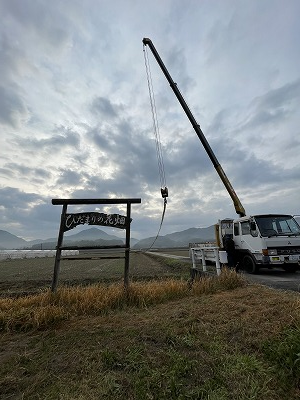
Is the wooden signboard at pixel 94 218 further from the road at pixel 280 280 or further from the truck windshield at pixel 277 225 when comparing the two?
the truck windshield at pixel 277 225

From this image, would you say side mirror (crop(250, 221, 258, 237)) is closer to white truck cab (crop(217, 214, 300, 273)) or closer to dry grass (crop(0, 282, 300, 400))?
white truck cab (crop(217, 214, 300, 273))

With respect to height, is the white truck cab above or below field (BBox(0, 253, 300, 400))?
above

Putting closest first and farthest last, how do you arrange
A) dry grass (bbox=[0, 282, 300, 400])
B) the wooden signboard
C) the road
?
dry grass (bbox=[0, 282, 300, 400]) → the wooden signboard → the road

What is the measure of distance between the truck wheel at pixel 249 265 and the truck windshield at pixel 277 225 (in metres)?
1.48

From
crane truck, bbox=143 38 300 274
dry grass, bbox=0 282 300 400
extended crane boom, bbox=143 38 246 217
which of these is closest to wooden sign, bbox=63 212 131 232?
dry grass, bbox=0 282 300 400

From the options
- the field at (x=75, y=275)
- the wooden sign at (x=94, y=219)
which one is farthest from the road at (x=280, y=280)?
the wooden sign at (x=94, y=219)

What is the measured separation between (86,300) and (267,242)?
8402 mm

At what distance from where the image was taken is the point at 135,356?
288 centimetres

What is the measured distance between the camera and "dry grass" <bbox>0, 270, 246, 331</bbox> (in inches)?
171

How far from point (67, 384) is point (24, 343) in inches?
60.1

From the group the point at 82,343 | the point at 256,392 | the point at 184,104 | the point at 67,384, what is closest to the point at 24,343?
the point at 82,343

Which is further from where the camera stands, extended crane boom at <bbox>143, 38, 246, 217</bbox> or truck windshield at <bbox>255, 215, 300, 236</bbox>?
extended crane boom at <bbox>143, 38, 246, 217</bbox>

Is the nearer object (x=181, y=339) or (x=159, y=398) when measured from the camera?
(x=159, y=398)

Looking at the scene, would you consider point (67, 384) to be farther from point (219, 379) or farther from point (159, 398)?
point (219, 379)
